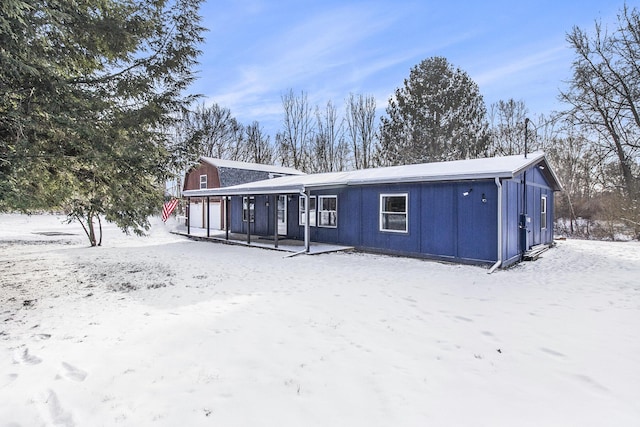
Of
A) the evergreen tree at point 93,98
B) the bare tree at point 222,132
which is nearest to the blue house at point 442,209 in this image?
the evergreen tree at point 93,98

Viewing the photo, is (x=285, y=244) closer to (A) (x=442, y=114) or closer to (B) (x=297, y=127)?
(A) (x=442, y=114)

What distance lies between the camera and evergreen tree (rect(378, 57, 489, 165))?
78.0 feet

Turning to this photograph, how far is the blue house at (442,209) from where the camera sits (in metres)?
9.05

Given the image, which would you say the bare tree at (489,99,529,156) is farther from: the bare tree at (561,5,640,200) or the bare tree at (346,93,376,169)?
the bare tree at (346,93,376,169)

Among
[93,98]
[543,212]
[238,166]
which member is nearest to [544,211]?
[543,212]

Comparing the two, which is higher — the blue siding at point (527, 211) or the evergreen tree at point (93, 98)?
the evergreen tree at point (93, 98)

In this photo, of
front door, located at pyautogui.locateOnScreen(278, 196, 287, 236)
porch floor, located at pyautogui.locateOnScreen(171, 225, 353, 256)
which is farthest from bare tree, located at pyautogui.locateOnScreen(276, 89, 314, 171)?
porch floor, located at pyautogui.locateOnScreen(171, 225, 353, 256)

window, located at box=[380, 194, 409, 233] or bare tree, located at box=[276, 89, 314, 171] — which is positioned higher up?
bare tree, located at box=[276, 89, 314, 171]

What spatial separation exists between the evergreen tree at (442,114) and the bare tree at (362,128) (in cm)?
629

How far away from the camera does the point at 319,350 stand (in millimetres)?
3920

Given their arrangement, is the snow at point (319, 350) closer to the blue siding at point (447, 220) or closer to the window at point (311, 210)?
the blue siding at point (447, 220)

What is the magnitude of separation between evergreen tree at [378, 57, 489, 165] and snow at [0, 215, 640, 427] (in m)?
17.5

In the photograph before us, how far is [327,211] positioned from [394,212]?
3025mm

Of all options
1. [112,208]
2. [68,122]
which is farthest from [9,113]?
[112,208]
